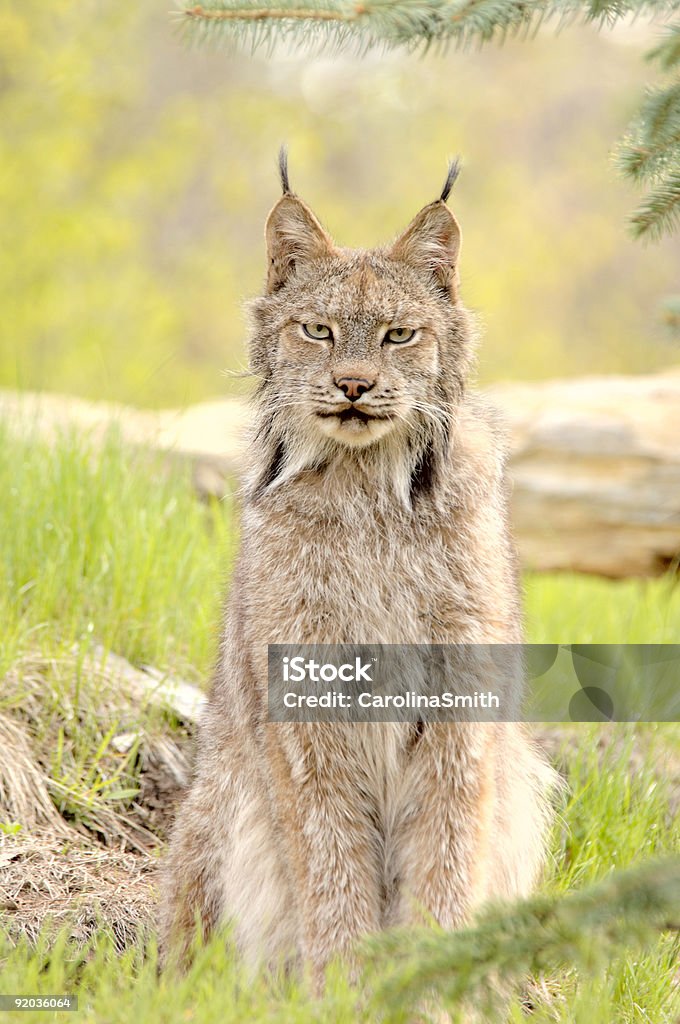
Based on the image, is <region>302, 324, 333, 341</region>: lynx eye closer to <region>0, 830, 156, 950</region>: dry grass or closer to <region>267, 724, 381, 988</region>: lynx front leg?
<region>267, 724, 381, 988</region>: lynx front leg

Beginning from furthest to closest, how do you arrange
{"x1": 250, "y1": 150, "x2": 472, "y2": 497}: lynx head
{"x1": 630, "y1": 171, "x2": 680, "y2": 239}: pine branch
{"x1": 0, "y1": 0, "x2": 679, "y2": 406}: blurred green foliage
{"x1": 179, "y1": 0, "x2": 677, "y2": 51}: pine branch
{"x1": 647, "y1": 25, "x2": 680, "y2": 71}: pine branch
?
{"x1": 0, "y1": 0, "x2": 679, "y2": 406}: blurred green foliage < {"x1": 250, "y1": 150, "x2": 472, "y2": 497}: lynx head < {"x1": 630, "y1": 171, "x2": 680, "y2": 239}: pine branch < {"x1": 647, "y1": 25, "x2": 680, "y2": 71}: pine branch < {"x1": 179, "y1": 0, "x2": 677, "y2": 51}: pine branch

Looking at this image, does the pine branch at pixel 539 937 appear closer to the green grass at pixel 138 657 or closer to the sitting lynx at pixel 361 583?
the green grass at pixel 138 657

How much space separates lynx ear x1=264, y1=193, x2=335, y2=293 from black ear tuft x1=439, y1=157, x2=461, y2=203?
0.33 m

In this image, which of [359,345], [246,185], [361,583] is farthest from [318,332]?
[246,185]

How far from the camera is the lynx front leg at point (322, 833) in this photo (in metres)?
2.94

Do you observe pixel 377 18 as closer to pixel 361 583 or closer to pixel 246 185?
pixel 361 583

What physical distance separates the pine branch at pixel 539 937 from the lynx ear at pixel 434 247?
66.7 inches

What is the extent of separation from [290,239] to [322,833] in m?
1.59

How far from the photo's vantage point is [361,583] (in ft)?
9.80

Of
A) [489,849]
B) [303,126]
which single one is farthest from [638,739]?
[303,126]

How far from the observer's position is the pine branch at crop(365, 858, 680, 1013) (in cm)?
187

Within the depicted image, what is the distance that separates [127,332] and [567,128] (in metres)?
13.5

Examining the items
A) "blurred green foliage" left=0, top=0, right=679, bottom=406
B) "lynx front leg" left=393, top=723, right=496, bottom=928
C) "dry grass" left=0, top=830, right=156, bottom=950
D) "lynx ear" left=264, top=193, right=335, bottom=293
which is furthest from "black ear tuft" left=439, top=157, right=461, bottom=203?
"blurred green foliage" left=0, top=0, right=679, bottom=406

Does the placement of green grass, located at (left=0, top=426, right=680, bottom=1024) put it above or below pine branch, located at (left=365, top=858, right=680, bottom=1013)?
above
